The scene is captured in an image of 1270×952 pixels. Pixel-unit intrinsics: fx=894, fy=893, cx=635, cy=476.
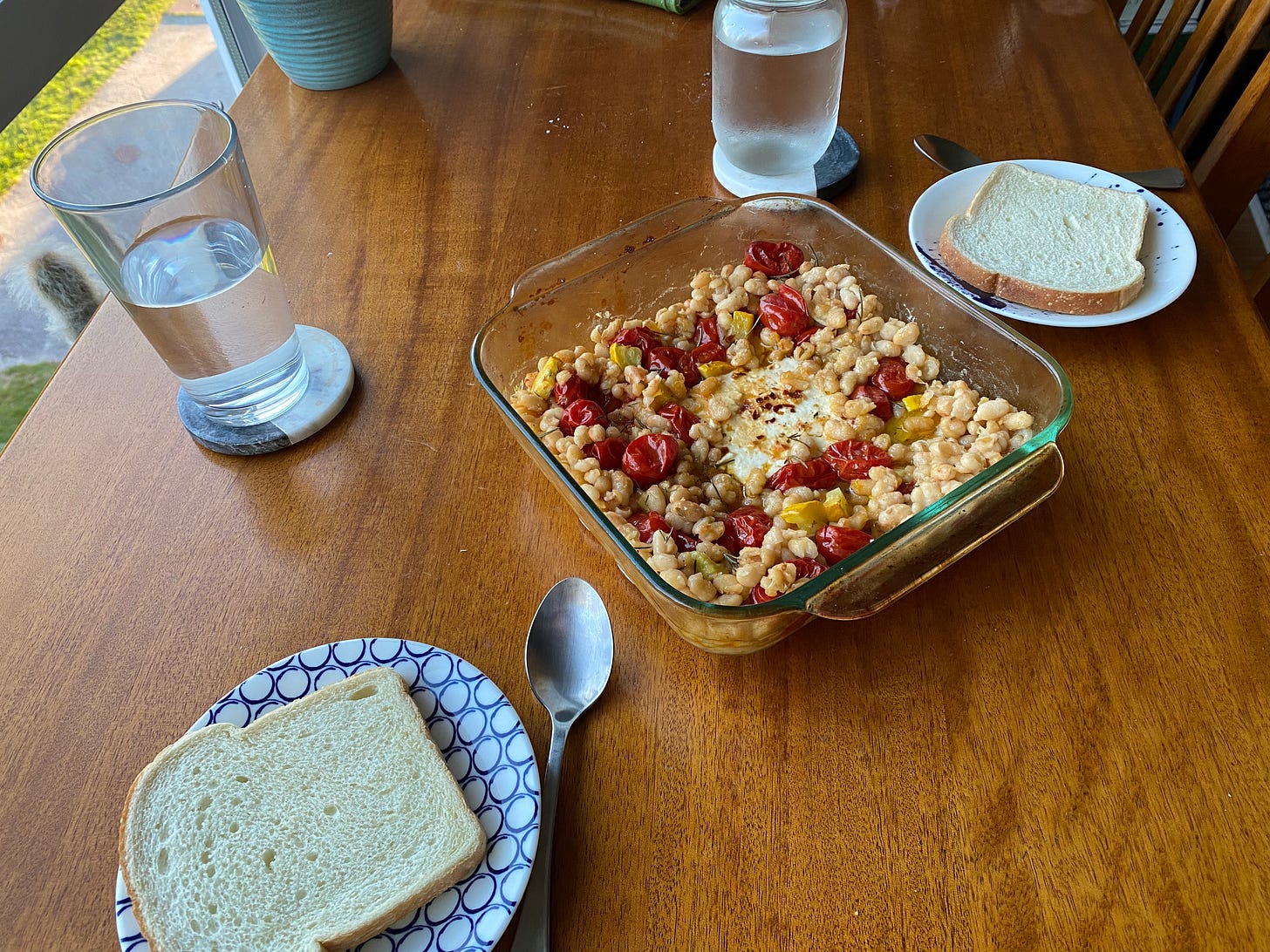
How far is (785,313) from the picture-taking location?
99cm

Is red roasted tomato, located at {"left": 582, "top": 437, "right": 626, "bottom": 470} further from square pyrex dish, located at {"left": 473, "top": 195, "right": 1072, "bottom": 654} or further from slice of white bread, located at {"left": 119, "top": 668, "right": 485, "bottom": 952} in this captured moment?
slice of white bread, located at {"left": 119, "top": 668, "right": 485, "bottom": 952}

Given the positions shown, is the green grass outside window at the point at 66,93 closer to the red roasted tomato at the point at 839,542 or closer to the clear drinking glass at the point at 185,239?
the clear drinking glass at the point at 185,239

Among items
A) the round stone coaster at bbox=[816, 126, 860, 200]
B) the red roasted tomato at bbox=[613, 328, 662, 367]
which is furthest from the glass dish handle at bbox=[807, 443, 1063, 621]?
the round stone coaster at bbox=[816, 126, 860, 200]

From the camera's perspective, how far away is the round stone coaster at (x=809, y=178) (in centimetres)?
121

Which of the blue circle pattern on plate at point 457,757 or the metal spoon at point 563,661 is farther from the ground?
the blue circle pattern on plate at point 457,757

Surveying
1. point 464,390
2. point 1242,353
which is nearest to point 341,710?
point 464,390

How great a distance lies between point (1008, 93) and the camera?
4.62ft

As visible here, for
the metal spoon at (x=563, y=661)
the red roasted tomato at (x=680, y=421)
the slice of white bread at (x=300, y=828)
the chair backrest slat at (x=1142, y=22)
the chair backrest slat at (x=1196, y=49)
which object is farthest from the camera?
the chair backrest slat at (x=1142, y=22)

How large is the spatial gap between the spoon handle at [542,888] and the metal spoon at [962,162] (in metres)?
0.99

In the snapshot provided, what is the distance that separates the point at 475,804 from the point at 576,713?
0.11 meters

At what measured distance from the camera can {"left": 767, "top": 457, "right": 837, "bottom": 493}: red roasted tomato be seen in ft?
2.82

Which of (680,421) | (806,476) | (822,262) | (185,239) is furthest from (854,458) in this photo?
(185,239)

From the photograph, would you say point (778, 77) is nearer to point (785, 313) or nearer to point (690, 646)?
point (785, 313)

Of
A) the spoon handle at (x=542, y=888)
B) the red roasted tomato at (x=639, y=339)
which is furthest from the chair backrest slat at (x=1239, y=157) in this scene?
the spoon handle at (x=542, y=888)
